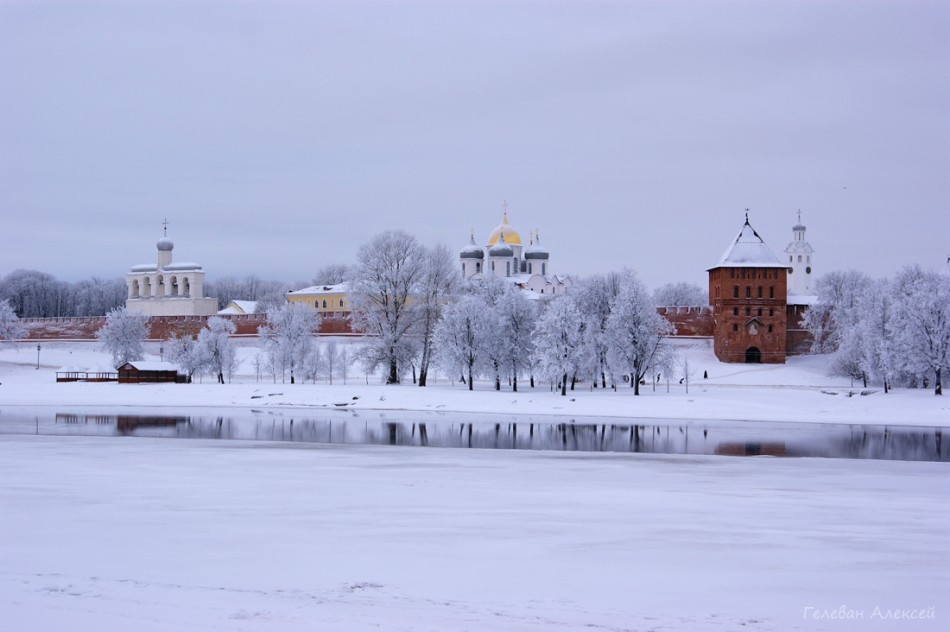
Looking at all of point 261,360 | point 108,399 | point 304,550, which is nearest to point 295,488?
point 304,550

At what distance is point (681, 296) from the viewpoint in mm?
107562

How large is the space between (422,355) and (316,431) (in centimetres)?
1842

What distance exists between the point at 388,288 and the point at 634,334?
12691 mm

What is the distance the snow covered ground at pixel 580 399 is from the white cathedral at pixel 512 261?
36.2 metres

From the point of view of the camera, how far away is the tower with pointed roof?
60.2 meters

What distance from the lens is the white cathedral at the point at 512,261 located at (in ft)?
288

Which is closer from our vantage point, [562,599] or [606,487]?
[562,599]

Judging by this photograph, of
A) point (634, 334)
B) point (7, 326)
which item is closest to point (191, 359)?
point (7, 326)

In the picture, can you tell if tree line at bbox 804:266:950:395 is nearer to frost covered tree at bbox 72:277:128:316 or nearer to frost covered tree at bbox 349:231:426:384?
frost covered tree at bbox 349:231:426:384

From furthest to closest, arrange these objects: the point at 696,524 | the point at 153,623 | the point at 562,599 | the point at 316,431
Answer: the point at 316,431 < the point at 696,524 < the point at 562,599 < the point at 153,623

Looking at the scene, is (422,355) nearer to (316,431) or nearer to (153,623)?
(316,431)

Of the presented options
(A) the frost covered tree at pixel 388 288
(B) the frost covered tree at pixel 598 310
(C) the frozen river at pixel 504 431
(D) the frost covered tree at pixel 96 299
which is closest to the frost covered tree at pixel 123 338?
(A) the frost covered tree at pixel 388 288

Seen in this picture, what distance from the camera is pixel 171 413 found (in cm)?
3584

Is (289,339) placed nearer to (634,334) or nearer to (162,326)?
(634,334)
